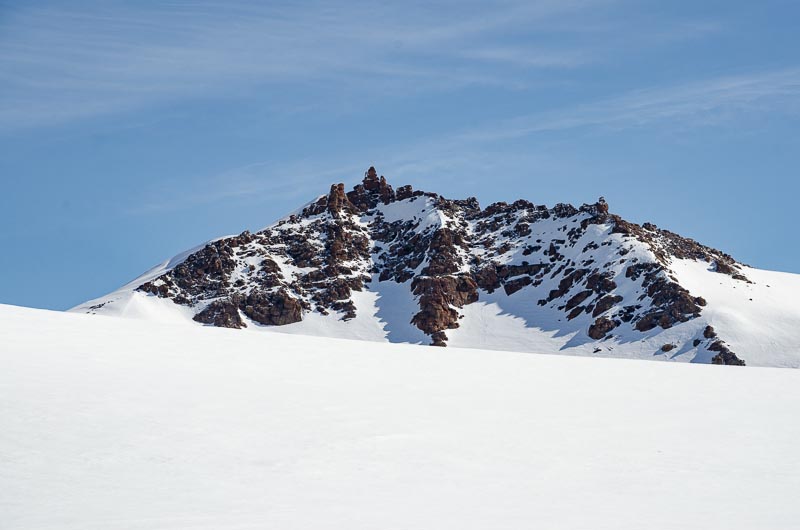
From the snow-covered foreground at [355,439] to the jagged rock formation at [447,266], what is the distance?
90364 mm

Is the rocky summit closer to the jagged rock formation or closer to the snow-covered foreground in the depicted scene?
the jagged rock formation

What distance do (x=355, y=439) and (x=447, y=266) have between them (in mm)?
119669

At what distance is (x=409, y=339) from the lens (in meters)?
119

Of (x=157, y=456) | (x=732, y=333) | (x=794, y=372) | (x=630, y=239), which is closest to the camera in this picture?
(x=157, y=456)

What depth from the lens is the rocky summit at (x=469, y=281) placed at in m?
113

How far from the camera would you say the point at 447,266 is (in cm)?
13550

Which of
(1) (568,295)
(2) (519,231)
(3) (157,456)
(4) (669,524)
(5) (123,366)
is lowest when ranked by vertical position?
(4) (669,524)

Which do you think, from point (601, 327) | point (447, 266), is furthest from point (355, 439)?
point (447, 266)

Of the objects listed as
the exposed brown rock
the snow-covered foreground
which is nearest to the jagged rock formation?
the exposed brown rock

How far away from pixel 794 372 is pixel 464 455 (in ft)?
49.9

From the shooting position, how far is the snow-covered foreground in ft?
41.3

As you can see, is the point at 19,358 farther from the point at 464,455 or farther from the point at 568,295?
the point at 568,295

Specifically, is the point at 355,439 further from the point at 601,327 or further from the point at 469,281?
the point at 469,281

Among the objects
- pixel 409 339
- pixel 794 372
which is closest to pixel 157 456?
pixel 794 372
